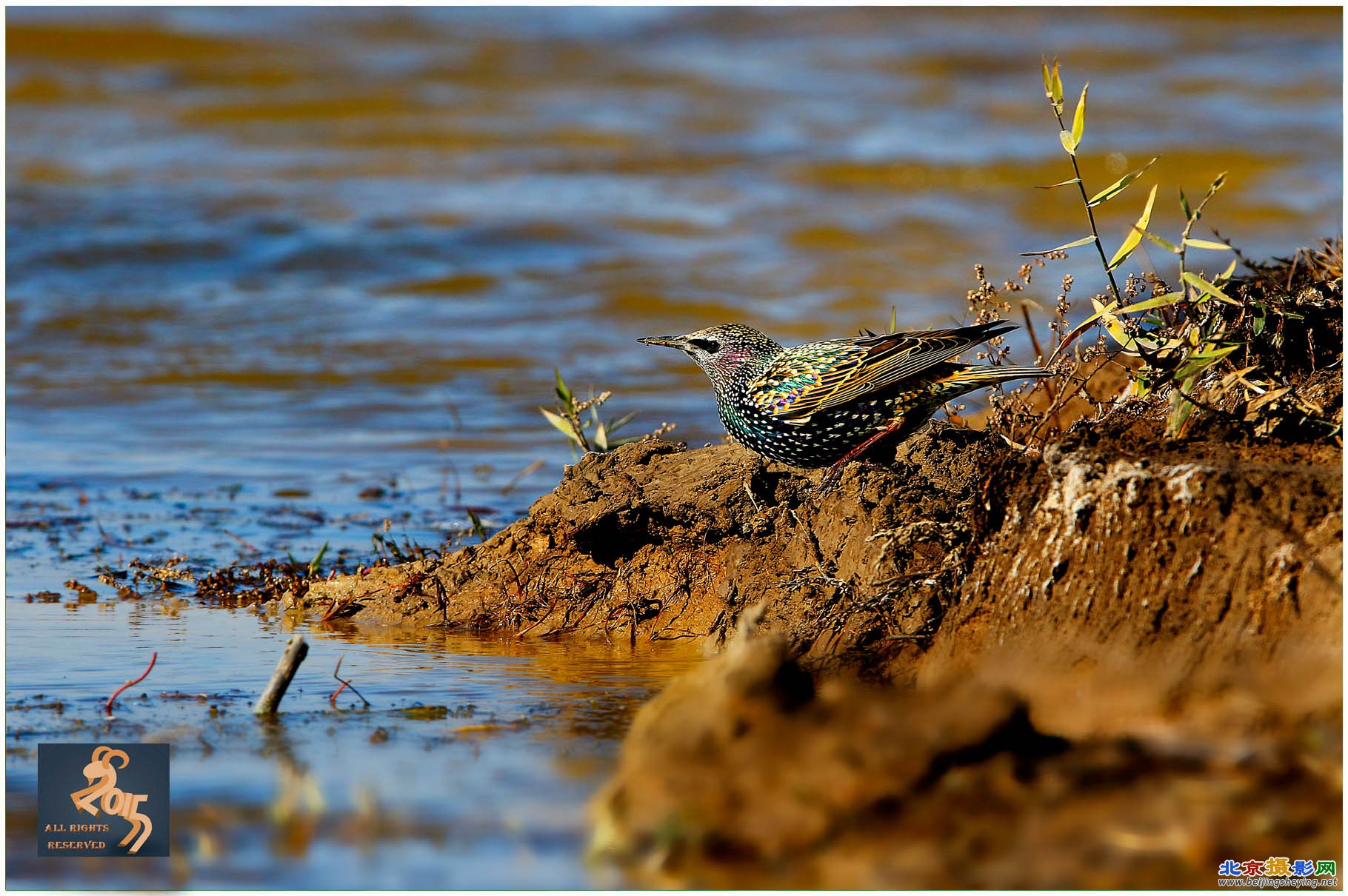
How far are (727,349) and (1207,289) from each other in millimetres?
1670

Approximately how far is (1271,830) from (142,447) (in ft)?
25.7

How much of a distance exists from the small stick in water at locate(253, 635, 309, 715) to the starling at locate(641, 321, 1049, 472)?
175cm

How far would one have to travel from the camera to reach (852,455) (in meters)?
4.96

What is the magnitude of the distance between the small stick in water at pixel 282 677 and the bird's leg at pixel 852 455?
75.8 inches

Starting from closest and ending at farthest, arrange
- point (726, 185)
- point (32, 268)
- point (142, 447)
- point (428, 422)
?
point (142, 447), point (428, 422), point (32, 268), point (726, 185)

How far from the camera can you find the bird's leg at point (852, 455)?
4898 millimetres

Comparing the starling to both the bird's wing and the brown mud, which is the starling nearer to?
the bird's wing

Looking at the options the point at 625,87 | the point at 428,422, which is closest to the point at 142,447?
the point at 428,422

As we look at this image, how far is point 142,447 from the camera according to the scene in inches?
364

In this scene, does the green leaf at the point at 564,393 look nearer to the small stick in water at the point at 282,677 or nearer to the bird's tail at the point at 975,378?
the bird's tail at the point at 975,378

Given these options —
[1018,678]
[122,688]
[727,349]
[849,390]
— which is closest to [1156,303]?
[849,390]

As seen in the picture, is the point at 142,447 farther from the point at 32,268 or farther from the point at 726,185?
the point at 726,185

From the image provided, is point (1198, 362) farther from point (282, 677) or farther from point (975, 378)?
point (282, 677)

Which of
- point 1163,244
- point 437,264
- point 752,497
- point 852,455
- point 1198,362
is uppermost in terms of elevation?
point 437,264
